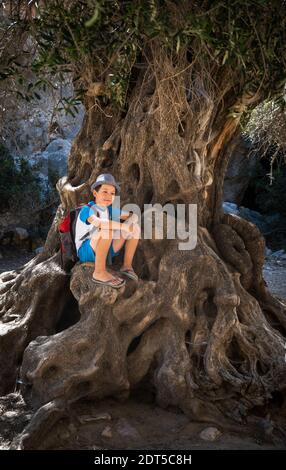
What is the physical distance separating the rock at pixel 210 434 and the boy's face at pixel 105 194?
187cm

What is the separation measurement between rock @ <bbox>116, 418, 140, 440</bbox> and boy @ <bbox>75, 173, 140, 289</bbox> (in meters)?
1.03

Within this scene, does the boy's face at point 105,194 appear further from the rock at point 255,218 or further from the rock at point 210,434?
the rock at point 255,218

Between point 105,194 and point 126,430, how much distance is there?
5.83ft

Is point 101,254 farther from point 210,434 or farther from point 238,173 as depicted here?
point 238,173

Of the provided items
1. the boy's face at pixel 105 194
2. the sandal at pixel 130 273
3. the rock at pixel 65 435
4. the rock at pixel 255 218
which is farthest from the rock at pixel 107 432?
the rock at pixel 255 218

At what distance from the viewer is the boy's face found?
4.39 m

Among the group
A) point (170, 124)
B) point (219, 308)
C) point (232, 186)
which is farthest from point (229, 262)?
point (232, 186)

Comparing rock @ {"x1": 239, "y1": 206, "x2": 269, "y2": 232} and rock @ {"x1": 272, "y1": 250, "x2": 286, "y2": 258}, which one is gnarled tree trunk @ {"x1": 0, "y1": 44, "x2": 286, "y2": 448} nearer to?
rock @ {"x1": 272, "y1": 250, "x2": 286, "y2": 258}

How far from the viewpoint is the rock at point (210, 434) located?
164 inches

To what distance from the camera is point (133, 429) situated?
423cm

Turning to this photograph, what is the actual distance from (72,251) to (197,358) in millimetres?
1371

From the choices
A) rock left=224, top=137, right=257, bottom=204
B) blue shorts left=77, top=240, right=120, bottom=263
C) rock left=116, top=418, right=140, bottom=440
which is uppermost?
rock left=224, top=137, right=257, bottom=204

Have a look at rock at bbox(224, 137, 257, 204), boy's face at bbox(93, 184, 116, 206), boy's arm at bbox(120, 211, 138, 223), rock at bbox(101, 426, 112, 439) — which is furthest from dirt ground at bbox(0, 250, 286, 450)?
rock at bbox(224, 137, 257, 204)

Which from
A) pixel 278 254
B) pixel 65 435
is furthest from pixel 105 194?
pixel 278 254
